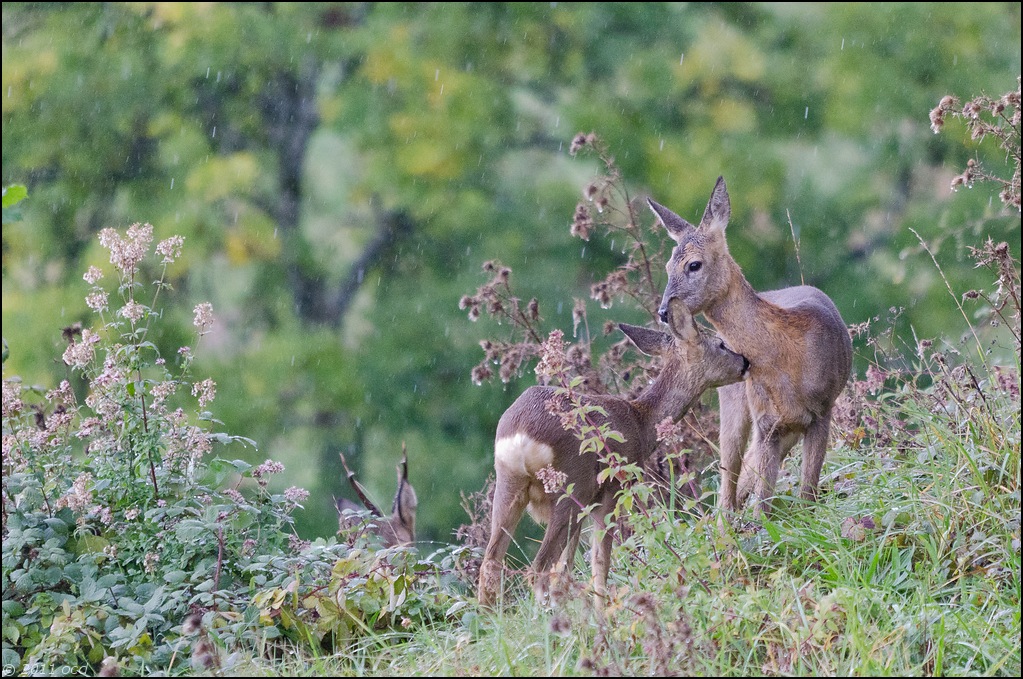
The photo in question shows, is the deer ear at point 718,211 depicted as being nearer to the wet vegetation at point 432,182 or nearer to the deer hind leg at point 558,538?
the deer hind leg at point 558,538

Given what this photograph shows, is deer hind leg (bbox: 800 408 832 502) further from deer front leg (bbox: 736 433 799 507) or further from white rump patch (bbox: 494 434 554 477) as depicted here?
white rump patch (bbox: 494 434 554 477)

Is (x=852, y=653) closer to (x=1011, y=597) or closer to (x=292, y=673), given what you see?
(x=1011, y=597)

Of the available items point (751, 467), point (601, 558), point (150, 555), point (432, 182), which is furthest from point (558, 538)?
point (432, 182)

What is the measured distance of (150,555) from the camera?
5207 millimetres

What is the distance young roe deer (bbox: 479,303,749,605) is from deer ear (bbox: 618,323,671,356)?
173 mm

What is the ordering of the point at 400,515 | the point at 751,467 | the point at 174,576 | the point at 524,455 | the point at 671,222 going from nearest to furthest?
the point at 174,576 → the point at 524,455 → the point at 751,467 → the point at 671,222 → the point at 400,515

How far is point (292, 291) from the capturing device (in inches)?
538

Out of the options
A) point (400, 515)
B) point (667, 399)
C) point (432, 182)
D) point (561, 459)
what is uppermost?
point (432, 182)

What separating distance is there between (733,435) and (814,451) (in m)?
0.58

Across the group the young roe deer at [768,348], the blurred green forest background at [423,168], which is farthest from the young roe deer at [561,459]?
the blurred green forest background at [423,168]

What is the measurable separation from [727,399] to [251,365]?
7.83 meters

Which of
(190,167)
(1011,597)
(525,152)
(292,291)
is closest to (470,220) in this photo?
(525,152)

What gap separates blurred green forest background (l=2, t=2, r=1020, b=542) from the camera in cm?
1228

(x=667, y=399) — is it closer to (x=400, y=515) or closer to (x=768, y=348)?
(x=768, y=348)
